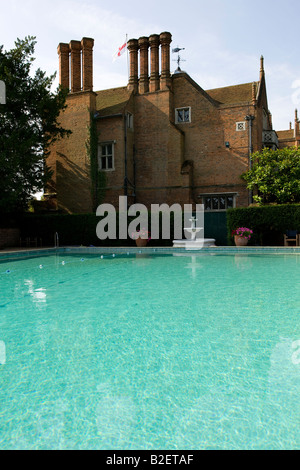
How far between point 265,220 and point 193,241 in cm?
366

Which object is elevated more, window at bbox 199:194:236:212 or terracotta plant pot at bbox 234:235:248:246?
window at bbox 199:194:236:212

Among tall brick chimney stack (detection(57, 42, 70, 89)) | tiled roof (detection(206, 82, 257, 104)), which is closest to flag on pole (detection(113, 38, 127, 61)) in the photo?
tall brick chimney stack (detection(57, 42, 70, 89))

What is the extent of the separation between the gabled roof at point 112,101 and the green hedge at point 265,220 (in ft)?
35.2

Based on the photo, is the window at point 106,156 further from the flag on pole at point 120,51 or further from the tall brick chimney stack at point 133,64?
the flag on pole at point 120,51

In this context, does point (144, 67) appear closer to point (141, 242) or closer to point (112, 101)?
point (112, 101)

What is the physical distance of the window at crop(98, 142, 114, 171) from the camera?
896 inches

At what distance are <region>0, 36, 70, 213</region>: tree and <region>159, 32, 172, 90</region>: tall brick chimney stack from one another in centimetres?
753

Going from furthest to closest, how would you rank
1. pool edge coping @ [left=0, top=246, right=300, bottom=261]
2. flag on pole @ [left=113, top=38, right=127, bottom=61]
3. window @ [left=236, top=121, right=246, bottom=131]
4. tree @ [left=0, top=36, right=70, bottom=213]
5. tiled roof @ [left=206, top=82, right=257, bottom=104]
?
tiled roof @ [left=206, top=82, right=257, bottom=104] < flag on pole @ [left=113, top=38, right=127, bottom=61] < window @ [left=236, top=121, right=246, bottom=131] < tree @ [left=0, top=36, right=70, bottom=213] < pool edge coping @ [left=0, top=246, right=300, bottom=261]

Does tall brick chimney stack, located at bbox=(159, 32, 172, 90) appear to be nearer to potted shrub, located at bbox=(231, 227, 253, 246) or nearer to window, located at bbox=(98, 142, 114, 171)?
window, located at bbox=(98, 142, 114, 171)

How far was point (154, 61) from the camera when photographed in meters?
23.1

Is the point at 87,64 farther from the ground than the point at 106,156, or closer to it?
farther from the ground

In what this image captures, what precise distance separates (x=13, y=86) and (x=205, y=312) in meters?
16.8

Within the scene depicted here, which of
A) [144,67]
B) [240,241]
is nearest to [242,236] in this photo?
[240,241]

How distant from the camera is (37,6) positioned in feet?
Answer: 34.1
